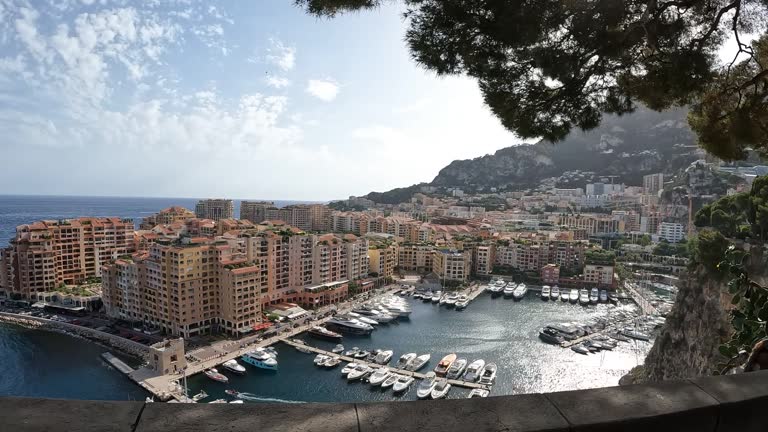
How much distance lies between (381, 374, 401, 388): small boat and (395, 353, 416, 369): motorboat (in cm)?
72

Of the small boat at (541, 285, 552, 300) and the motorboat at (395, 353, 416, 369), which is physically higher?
the small boat at (541, 285, 552, 300)

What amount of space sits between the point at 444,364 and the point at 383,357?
5.38ft

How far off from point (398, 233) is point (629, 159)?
1235 inches

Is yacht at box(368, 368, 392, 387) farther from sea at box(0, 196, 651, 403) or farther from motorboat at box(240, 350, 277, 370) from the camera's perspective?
motorboat at box(240, 350, 277, 370)

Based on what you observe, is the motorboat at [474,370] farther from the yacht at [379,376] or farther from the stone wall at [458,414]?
the stone wall at [458,414]

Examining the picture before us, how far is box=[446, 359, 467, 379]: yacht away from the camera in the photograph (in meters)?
10.5

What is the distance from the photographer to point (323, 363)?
11305 millimetres

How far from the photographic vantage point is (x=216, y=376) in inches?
408

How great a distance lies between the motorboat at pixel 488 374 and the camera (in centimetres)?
1030

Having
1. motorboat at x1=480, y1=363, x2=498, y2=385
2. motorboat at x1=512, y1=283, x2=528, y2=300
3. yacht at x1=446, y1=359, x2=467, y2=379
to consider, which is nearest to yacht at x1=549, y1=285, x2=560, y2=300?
motorboat at x1=512, y1=283, x2=528, y2=300

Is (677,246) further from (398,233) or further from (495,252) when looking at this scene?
(398,233)

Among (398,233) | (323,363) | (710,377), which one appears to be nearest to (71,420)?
(710,377)

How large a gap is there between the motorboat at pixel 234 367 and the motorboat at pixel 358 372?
262 centimetres

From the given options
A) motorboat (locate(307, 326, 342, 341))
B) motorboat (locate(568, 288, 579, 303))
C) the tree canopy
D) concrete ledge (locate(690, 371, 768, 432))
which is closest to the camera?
concrete ledge (locate(690, 371, 768, 432))
